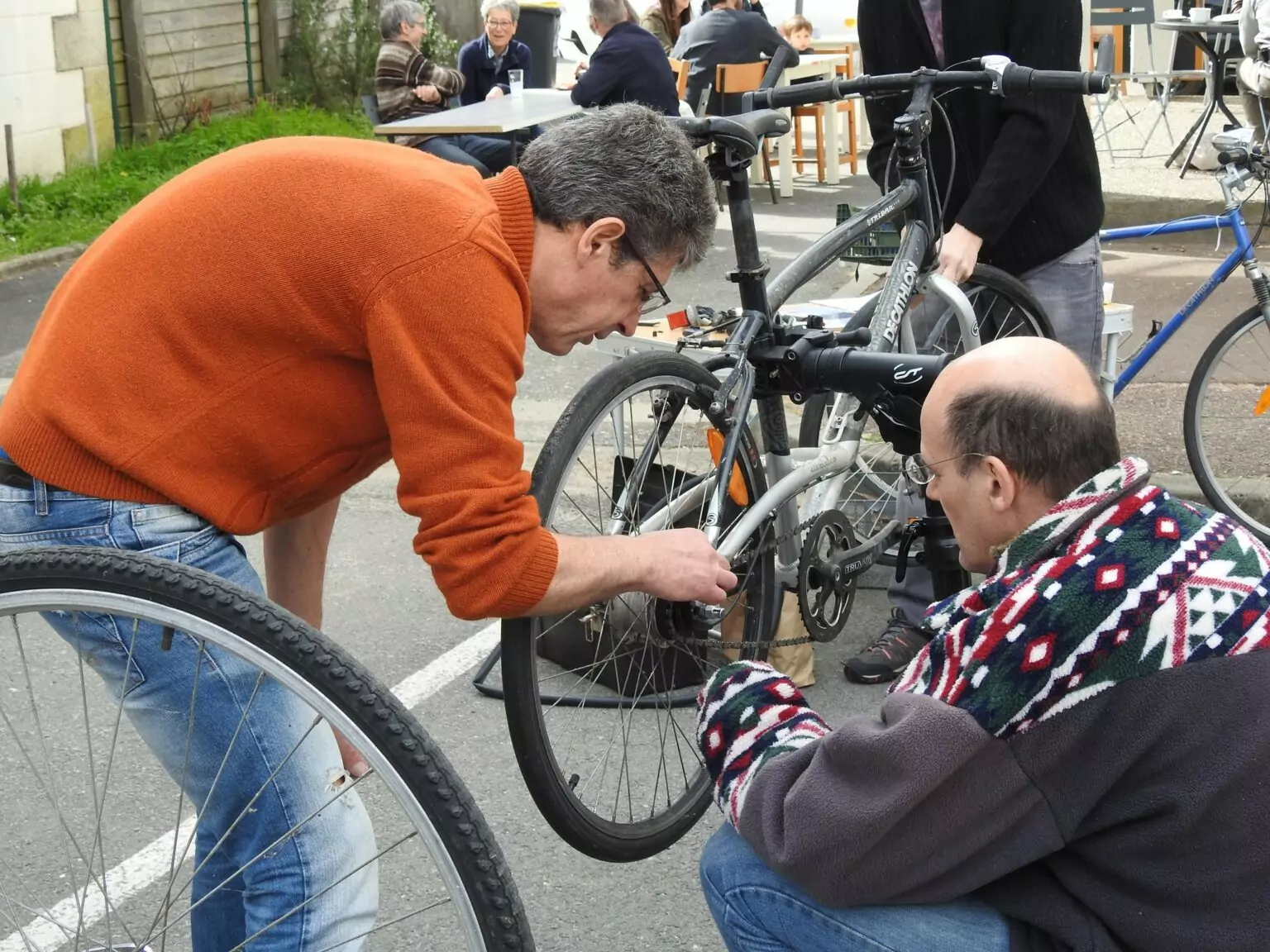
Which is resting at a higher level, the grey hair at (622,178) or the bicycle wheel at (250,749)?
the grey hair at (622,178)

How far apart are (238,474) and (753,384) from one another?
4.12 ft

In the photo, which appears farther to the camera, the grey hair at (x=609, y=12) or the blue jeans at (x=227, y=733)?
the grey hair at (x=609, y=12)

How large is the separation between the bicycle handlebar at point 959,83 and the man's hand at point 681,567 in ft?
5.12

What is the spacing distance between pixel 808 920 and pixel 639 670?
112 cm

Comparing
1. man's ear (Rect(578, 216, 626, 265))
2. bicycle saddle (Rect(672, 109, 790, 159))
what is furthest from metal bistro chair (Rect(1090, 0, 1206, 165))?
man's ear (Rect(578, 216, 626, 265))

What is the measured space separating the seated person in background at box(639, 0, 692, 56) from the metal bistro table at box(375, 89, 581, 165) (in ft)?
6.63

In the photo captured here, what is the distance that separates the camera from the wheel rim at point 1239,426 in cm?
472

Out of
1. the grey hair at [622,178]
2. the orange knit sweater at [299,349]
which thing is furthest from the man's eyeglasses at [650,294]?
the orange knit sweater at [299,349]

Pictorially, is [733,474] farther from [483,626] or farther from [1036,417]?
[483,626]

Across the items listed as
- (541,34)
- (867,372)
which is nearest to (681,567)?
(867,372)

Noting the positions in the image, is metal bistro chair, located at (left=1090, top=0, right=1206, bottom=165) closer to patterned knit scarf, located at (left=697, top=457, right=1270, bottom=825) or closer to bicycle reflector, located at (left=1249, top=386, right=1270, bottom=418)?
bicycle reflector, located at (left=1249, top=386, right=1270, bottom=418)

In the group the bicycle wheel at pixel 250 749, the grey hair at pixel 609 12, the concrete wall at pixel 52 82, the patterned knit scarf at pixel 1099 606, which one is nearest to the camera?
the patterned knit scarf at pixel 1099 606

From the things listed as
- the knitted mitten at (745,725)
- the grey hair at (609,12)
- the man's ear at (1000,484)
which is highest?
the grey hair at (609,12)

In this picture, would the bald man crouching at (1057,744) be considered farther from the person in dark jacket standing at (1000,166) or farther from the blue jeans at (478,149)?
the blue jeans at (478,149)
